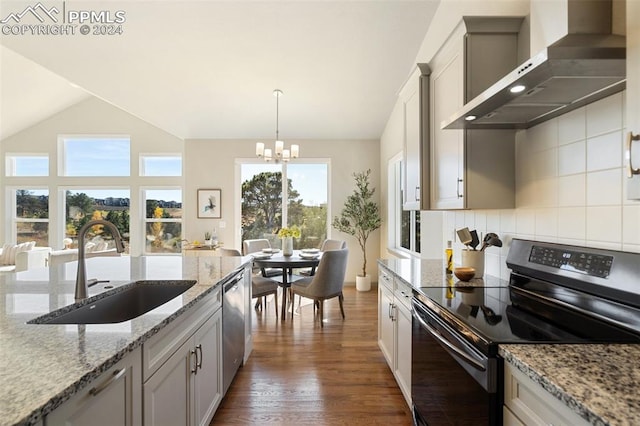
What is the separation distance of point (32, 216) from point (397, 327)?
7.90 metres

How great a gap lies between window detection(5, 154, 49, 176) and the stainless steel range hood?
26.5 ft

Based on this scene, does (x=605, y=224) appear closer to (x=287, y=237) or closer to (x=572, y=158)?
(x=572, y=158)

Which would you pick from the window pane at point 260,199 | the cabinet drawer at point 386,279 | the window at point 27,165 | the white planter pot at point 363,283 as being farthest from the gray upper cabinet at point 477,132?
the window at point 27,165

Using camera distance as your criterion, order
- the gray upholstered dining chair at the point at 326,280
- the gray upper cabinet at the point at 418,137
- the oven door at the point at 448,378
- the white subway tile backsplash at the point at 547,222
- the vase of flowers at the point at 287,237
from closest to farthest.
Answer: the oven door at the point at 448,378, the white subway tile backsplash at the point at 547,222, the gray upper cabinet at the point at 418,137, the gray upholstered dining chair at the point at 326,280, the vase of flowers at the point at 287,237

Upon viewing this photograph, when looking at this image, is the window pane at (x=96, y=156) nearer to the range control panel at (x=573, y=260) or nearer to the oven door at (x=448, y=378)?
the oven door at (x=448, y=378)

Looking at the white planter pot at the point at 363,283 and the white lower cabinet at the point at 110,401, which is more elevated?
the white lower cabinet at the point at 110,401

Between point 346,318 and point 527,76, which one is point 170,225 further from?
point 527,76

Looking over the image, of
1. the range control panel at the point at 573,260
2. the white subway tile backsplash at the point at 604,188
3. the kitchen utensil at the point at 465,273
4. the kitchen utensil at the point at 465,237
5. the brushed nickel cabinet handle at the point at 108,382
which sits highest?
Result: the white subway tile backsplash at the point at 604,188

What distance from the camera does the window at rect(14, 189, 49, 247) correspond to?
20.4 feet

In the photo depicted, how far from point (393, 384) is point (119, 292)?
6.57 feet

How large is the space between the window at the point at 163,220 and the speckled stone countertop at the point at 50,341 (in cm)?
447

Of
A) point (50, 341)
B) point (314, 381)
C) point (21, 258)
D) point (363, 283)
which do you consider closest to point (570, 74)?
point (50, 341)

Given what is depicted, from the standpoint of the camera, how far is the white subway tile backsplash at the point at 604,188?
1.19 m

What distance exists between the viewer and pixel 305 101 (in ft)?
14.6
